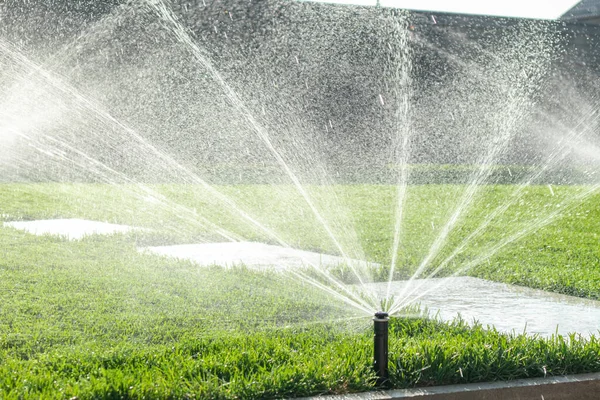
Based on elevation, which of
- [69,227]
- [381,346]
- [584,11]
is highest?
[584,11]

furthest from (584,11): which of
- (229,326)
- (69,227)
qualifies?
(229,326)

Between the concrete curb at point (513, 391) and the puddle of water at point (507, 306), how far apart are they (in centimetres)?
52

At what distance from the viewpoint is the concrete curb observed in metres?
2.93

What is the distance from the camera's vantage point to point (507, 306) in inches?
176

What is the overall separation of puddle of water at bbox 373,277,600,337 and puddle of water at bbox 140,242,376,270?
0.90 m

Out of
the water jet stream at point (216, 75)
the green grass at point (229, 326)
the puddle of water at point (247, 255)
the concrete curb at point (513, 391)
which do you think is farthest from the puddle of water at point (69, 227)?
the water jet stream at point (216, 75)

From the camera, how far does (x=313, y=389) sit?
2.92 meters

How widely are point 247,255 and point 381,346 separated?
325 cm

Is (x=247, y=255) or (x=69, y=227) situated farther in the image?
(x=69, y=227)

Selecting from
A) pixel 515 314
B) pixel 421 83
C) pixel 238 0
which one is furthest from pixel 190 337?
pixel 421 83

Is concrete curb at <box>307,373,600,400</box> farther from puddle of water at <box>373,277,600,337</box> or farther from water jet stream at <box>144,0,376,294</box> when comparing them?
water jet stream at <box>144,0,376,294</box>

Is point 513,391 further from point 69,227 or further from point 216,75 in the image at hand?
point 216,75

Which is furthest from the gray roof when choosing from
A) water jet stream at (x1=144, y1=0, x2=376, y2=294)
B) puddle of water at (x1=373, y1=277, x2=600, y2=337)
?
puddle of water at (x1=373, y1=277, x2=600, y2=337)

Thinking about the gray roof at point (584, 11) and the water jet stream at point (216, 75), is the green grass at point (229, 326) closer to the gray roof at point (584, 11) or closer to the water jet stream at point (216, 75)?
the water jet stream at point (216, 75)
